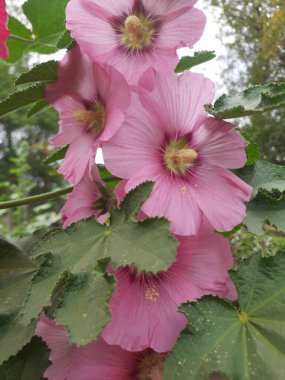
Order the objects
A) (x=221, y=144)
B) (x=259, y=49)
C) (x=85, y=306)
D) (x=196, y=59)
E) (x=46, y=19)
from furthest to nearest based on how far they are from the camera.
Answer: (x=259, y=49) < (x=46, y=19) < (x=196, y=59) < (x=221, y=144) < (x=85, y=306)

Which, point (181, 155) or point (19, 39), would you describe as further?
point (19, 39)

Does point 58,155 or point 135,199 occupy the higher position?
point 135,199

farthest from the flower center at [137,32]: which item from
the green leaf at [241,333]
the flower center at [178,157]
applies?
the green leaf at [241,333]

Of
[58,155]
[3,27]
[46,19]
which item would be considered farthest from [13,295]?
[46,19]

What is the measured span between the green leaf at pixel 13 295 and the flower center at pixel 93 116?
0.16m

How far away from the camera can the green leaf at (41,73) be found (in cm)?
42

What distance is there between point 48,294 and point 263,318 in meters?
0.16

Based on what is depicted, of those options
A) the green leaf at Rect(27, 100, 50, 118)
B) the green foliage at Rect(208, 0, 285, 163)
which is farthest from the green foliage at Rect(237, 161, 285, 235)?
the green foliage at Rect(208, 0, 285, 163)

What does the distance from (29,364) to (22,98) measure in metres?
0.24

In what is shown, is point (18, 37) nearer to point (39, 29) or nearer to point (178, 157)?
point (39, 29)

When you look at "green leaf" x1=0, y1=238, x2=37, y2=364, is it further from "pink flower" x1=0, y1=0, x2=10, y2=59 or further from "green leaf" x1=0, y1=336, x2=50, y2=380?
"pink flower" x1=0, y1=0, x2=10, y2=59

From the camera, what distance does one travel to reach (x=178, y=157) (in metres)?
0.43

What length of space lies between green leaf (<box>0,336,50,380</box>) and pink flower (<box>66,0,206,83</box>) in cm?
25

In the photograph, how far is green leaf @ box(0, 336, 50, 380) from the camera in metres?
0.43
